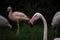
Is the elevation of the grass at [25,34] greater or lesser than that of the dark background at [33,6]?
lesser

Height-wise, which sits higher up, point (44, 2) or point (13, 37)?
point (44, 2)

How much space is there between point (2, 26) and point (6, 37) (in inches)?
45.2

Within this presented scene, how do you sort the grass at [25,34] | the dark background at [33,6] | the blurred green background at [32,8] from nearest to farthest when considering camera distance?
the grass at [25,34], the blurred green background at [32,8], the dark background at [33,6]

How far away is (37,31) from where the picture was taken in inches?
382

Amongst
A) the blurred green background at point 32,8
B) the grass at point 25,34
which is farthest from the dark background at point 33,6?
the grass at point 25,34

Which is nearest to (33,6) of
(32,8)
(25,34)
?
(32,8)

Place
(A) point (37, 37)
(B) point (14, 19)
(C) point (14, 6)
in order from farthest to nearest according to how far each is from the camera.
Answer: (C) point (14, 6)
(B) point (14, 19)
(A) point (37, 37)

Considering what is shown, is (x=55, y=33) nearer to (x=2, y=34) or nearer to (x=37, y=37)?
(x=37, y=37)

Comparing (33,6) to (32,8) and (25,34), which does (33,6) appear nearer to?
(32,8)

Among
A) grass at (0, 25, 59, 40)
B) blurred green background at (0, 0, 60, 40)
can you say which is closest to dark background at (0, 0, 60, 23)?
blurred green background at (0, 0, 60, 40)

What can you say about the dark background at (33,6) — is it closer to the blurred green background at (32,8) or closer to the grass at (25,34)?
the blurred green background at (32,8)

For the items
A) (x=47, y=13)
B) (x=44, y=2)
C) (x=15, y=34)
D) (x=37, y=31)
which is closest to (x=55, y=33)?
(x=37, y=31)

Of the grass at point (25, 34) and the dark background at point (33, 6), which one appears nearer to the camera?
the grass at point (25, 34)

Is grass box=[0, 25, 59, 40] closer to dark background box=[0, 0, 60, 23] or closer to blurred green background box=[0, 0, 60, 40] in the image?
blurred green background box=[0, 0, 60, 40]
